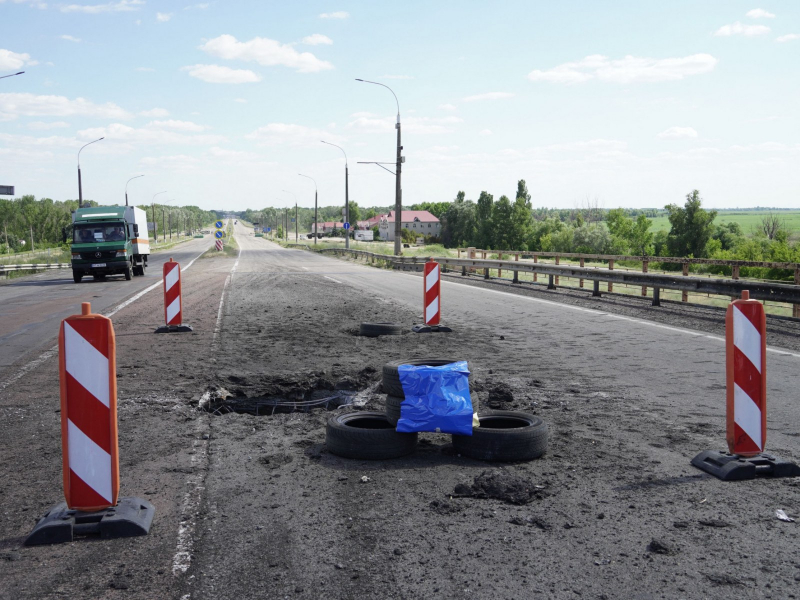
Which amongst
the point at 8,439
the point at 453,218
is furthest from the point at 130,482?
the point at 453,218

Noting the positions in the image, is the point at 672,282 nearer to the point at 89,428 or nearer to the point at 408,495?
the point at 408,495

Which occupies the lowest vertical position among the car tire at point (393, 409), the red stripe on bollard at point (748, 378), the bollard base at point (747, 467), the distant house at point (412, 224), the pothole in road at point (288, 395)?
the pothole in road at point (288, 395)

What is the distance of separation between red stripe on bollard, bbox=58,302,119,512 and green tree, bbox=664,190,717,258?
85.5m

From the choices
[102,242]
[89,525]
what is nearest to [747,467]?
[89,525]

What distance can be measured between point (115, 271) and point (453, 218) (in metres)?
122

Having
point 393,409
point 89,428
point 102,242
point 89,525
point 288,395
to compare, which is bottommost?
point 288,395

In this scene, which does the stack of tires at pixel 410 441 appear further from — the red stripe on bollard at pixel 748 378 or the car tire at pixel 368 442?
the red stripe on bollard at pixel 748 378

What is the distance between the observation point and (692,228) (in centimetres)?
8269

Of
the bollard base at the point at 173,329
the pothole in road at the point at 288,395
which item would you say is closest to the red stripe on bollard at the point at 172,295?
the bollard base at the point at 173,329

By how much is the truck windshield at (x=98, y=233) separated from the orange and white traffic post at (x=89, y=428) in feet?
90.7

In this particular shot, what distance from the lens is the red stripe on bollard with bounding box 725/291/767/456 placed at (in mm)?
4902

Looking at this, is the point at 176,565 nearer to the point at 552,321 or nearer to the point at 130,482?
the point at 130,482

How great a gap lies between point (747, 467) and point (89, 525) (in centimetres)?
417

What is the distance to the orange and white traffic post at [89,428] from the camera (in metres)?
3.98
